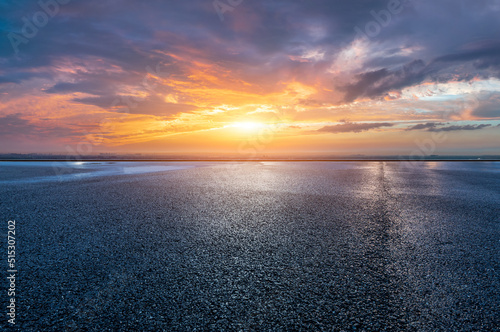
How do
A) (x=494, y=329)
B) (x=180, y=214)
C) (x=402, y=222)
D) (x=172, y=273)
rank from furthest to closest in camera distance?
(x=180, y=214)
(x=402, y=222)
(x=172, y=273)
(x=494, y=329)

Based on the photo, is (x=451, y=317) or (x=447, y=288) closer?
(x=451, y=317)

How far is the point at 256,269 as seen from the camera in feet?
13.1

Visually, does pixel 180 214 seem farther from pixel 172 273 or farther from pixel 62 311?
pixel 62 311

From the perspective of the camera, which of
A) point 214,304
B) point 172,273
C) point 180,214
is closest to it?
point 214,304

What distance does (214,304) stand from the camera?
10.2ft

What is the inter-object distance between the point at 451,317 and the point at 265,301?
1961 mm

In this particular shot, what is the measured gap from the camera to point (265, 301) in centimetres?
315

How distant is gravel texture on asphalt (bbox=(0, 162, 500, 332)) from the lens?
2859mm

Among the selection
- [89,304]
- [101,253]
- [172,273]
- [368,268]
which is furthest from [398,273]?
[101,253]

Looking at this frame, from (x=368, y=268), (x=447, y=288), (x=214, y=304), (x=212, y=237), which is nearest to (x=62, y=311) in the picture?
(x=214, y=304)

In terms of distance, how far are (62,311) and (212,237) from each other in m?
2.85

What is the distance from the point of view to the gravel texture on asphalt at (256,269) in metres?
2.86

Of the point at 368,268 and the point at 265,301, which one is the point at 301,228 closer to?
the point at 368,268

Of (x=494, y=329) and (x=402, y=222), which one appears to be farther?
(x=402, y=222)
